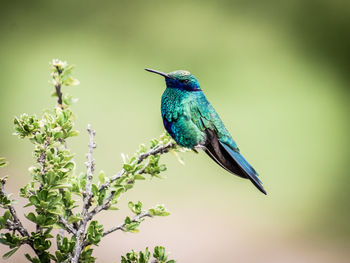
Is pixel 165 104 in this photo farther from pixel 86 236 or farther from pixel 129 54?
pixel 129 54

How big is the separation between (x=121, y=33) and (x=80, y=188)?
6.78 feet

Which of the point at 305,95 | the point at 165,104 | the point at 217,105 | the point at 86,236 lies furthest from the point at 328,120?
the point at 86,236

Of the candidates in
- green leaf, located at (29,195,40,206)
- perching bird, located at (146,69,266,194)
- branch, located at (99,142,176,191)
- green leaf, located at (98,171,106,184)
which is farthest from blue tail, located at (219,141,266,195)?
green leaf, located at (29,195,40,206)

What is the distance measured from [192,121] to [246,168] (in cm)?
15

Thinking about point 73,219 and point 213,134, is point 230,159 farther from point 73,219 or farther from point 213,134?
point 73,219

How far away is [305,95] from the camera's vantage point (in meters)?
2.52

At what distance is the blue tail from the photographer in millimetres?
707

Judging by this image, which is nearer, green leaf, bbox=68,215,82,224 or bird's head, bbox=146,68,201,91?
green leaf, bbox=68,215,82,224

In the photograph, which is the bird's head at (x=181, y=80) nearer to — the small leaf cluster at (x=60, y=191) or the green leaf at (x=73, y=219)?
the small leaf cluster at (x=60, y=191)

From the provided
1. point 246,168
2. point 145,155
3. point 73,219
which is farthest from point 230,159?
point 73,219

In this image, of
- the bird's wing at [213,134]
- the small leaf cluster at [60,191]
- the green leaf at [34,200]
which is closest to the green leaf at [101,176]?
the small leaf cluster at [60,191]

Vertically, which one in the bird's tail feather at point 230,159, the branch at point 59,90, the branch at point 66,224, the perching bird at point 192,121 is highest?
the branch at point 59,90

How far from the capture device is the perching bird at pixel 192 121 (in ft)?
2.57

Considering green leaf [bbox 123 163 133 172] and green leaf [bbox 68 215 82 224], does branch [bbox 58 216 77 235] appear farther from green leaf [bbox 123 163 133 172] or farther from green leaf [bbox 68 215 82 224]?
green leaf [bbox 123 163 133 172]
